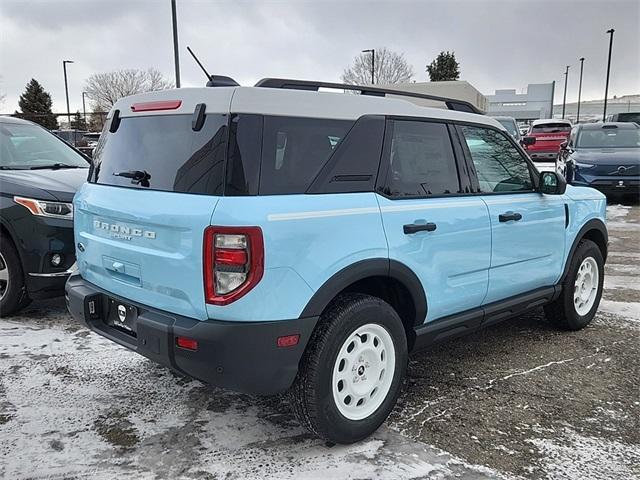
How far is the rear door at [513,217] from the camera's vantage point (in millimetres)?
3740

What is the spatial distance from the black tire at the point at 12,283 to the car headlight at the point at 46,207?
1.24 feet

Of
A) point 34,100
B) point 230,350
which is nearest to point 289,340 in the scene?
point 230,350

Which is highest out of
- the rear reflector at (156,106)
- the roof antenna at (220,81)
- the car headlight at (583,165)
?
the roof antenna at (220,81)

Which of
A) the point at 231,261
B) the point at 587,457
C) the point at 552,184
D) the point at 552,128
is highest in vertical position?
the point at 552,128

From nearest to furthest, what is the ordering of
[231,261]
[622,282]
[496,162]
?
[231,261] < [496,162] < [622,282]

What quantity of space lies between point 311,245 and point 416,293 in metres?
0.86

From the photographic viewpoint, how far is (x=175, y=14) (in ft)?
41.5

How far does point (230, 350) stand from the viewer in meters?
2.51

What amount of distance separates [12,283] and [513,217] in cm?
417

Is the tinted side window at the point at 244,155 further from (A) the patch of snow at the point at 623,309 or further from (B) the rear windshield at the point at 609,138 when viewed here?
(B) the rear windshield at the point at 609,138

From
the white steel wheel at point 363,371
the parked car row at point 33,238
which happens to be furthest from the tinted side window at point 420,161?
the parked car row at point 33,238

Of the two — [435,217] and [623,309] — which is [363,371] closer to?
[435,217]

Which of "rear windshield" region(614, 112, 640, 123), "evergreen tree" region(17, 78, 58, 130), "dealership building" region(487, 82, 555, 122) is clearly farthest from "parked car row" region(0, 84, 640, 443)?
"dealership building" region(487, 82, 555, 122)

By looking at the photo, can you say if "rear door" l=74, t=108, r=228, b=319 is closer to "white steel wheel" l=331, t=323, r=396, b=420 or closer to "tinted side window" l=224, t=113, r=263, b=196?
"tinted side window" l=224, t=113, r=263, b=196
